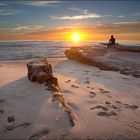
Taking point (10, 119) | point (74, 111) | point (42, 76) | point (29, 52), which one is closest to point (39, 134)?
point (10, 119)

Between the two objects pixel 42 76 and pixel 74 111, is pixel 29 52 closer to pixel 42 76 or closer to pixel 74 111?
pixel 42 76

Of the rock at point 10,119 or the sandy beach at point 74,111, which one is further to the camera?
the rock at point 10,119

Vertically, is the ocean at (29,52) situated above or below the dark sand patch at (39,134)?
above

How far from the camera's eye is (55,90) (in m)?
5.12

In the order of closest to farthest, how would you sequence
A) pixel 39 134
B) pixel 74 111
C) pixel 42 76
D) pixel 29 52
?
pixel 39 134
pixel 74 111
pixel 42 76
pixel 29 52

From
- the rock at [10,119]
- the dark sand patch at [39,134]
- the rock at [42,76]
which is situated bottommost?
the dark sand patch at [39,134]

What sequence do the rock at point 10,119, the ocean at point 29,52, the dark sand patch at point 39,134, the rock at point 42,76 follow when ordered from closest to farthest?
the dark sand patch at point 39,134
the rock at point 10,119
the rock at point 42,76
the ocean at point 29,52

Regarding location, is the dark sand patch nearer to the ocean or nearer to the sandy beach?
the sandy beach

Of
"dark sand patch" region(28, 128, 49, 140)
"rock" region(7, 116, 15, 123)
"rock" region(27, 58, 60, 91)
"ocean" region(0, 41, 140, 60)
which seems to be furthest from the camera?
"ocean" region(0, 41, 140, 60)

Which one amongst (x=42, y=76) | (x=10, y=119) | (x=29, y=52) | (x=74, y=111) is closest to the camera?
(x=10, y=119)

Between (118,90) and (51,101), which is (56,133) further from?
(118,90)

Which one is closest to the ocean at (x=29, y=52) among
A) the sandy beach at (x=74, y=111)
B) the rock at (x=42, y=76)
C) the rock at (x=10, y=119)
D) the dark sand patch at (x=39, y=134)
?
the rock at (x=42, y=76)

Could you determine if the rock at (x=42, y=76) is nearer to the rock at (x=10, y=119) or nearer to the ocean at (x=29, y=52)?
the rock at (x=10, y=119)

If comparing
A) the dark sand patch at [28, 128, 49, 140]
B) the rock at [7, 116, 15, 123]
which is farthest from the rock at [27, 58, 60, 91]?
the dark sand patch at [28, 128, 49, 140]
